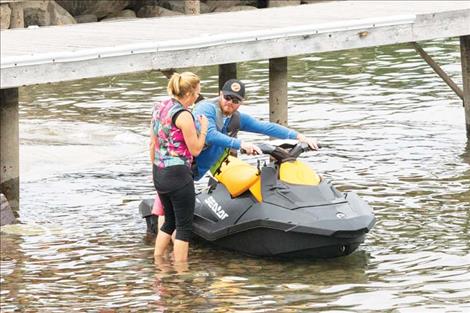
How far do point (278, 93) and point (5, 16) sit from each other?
10383mm

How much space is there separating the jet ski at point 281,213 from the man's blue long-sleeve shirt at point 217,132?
15 cm

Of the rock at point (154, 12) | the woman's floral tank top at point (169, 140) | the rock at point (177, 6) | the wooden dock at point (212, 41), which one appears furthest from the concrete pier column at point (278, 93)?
Answer: the rock at point (177, 6)

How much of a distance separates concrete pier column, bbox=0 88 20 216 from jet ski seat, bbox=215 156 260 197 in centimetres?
262

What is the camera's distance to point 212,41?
1414 centimetres

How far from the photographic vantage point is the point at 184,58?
1393cm

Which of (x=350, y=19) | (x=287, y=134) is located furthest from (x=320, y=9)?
(x=287, y=134)

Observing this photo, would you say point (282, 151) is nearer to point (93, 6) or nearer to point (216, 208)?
point (216, 208)

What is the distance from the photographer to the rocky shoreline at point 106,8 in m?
27.8

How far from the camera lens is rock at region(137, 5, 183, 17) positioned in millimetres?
30906

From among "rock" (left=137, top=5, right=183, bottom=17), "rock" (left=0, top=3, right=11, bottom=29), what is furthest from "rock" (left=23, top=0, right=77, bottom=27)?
"rock" (left=137, top=5, right=183, bottom=17)

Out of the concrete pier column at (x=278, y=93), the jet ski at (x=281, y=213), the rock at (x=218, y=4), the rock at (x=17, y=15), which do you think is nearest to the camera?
the jet ski at (x=281, y=213)

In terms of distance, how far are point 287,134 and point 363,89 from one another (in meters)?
10.2

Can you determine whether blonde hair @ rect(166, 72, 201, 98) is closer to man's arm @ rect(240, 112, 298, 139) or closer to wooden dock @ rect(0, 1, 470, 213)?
man's arm @ rect(240, 112, 298, 139)

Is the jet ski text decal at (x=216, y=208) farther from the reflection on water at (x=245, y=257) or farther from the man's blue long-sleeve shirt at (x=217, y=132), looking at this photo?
the reflection on water at (x=245, y=257)
